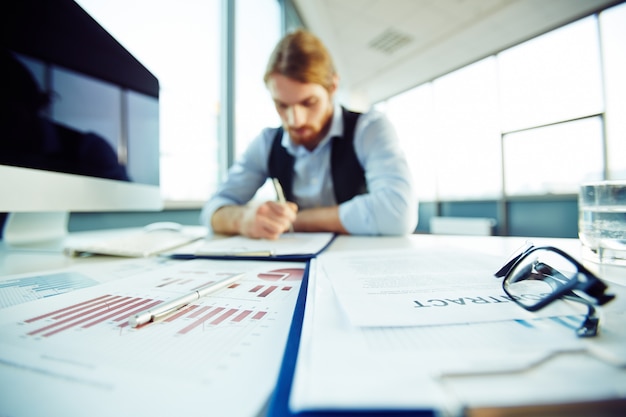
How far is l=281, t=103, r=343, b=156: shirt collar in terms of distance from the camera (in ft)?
2.92

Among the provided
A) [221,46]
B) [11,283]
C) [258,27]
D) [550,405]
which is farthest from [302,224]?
[258,27]

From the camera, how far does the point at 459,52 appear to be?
9.30ft

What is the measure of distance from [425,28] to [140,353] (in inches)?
129

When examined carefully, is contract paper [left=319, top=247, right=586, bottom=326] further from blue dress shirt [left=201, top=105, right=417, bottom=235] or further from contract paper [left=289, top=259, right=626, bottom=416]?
blue dress shirt [left=201, top=105, right=417, bottom=235]

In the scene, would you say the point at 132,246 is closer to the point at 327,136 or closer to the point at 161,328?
the point at 161,328

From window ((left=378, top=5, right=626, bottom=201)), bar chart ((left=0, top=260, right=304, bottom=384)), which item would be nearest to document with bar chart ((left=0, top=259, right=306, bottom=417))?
bar chart ((left=0, top=260, right=304, bottom=384))

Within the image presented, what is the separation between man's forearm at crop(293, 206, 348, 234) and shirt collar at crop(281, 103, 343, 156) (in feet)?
0.96

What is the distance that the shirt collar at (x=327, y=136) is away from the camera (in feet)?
2.92

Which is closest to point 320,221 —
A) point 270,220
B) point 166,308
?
point 270,220

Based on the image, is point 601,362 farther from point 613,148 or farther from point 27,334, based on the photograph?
point 613,148

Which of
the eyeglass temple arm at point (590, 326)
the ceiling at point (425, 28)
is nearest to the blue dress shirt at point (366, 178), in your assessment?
the eyeglass temple arm at point (590, 326)

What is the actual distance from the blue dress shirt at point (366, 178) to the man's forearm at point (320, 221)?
2cm

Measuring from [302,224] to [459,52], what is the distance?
126 inches

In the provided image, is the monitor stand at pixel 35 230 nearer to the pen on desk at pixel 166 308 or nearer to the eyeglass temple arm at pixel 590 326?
the pen on desk at pixel 166 308
